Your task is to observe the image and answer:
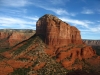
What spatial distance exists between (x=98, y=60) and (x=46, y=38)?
29402 millimetres

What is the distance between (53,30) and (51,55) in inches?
468

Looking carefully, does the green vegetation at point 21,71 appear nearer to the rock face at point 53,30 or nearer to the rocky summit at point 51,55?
the rocky summit at point 51,55

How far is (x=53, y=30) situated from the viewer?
92.9 m

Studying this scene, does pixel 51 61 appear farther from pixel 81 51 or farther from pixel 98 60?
pixel 98 60

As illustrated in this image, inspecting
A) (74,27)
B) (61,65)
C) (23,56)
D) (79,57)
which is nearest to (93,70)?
(79,57)

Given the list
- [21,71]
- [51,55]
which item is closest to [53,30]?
[51,55]

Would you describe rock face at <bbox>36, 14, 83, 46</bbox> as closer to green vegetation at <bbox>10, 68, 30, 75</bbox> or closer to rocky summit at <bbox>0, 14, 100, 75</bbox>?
rocky summit at <bbox>0, 14, 100, 75</bbox>

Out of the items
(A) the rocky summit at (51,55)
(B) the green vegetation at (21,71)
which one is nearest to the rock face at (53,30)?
(A) the rocky summit at (51,55)

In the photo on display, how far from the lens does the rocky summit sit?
80.6m

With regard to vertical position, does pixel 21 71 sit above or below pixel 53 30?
below

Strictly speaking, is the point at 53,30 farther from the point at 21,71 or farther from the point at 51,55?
the point at 21,71

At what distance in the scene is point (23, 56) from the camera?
279 feet

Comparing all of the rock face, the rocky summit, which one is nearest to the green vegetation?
the rocky summit

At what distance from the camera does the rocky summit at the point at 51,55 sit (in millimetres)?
80594
